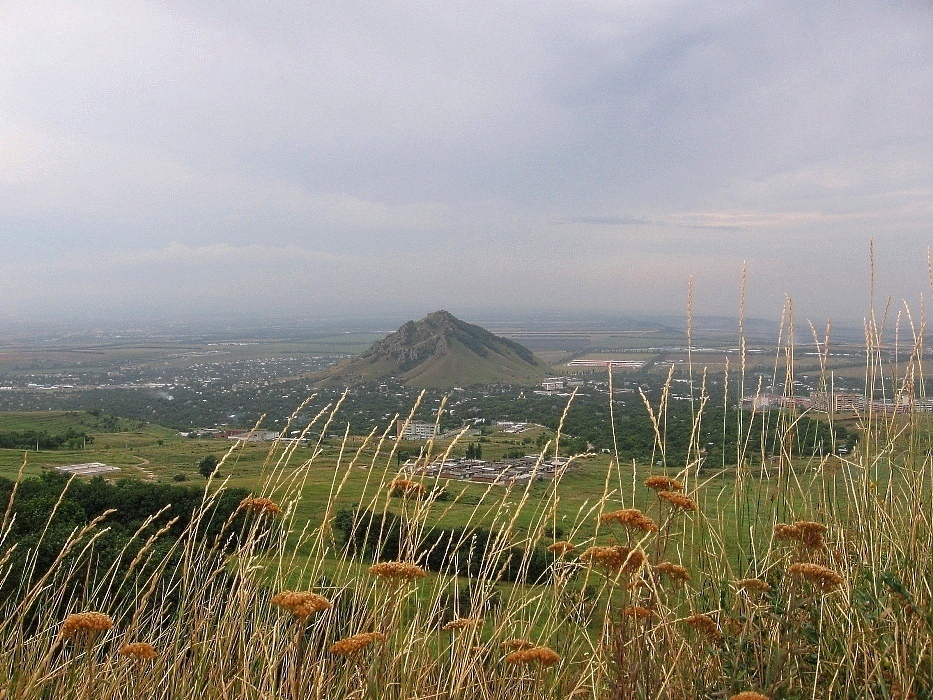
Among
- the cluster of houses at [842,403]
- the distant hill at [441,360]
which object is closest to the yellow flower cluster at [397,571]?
the cluster of houses at [842,403]

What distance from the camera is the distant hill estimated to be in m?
89.8

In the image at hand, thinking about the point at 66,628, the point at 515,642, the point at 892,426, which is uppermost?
the point at 892,426

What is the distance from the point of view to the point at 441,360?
326ft

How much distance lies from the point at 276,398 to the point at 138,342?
96.7 m

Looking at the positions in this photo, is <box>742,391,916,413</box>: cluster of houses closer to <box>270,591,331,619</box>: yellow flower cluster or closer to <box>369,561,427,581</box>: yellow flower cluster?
<box>369,561,427,581</box>: yellow flower cluster

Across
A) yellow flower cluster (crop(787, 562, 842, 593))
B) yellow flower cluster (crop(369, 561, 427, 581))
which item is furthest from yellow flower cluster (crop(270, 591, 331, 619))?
yellow flower cluster (crop(787, 562, 842, 593))

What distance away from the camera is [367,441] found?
3283 mm

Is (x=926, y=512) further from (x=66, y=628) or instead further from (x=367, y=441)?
(x=66, y=628)

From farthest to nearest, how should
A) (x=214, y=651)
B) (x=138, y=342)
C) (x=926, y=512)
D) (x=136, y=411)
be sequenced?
(x=138, y=342) → (x=136, y=411) → (x=926, y=512) → (x=214, y=651)

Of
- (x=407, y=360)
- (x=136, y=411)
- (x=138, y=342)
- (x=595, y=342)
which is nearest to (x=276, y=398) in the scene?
(x=136, y=411)

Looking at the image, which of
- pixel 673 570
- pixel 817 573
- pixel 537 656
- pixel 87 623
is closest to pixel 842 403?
pixel 673 570

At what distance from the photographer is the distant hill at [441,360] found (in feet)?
295

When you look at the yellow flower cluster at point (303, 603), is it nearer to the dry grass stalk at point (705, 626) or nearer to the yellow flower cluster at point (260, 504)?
the yellow flower cluster at point (260, 504)

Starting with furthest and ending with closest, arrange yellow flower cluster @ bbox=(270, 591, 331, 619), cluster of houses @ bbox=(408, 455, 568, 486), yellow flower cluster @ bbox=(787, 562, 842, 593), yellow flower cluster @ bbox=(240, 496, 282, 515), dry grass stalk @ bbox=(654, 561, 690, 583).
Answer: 1. cluster of houses @ bbox=(408, 455, 568, 486)
2. yellow flower cluster @ bbox=(240, 496, 282, 515)
3. dry grass stalk @ bbox=(654, 561, 690, 583)
4. yellow flower cluster @ bbox=(270, 591, 331, 619)
5. yellow flower cluster @ bbox=(787, 562, 842, 593)
